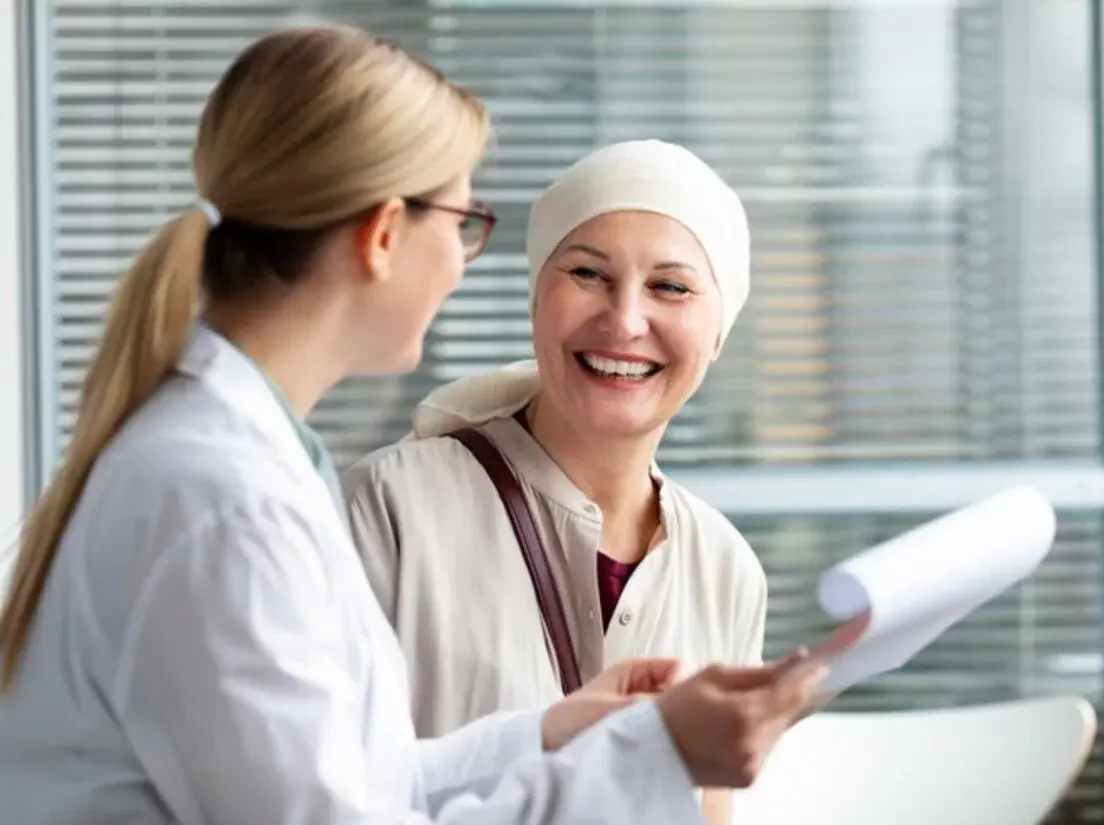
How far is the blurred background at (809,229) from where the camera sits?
416 centimetres

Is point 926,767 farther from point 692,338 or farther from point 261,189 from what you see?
point 261,189

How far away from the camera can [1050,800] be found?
3045 millimetres

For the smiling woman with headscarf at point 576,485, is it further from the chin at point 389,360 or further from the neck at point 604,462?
the chin at point 389,360

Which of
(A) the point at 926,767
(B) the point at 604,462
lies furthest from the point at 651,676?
(A) the point at 926,767

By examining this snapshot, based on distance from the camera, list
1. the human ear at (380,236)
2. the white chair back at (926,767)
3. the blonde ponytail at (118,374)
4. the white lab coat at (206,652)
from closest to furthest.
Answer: the white lab coat at (206,652), the blonde ponytail at (118,374), the human ear at (380,236), the white chair back at (926,767)

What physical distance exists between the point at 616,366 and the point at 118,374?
2.81ft

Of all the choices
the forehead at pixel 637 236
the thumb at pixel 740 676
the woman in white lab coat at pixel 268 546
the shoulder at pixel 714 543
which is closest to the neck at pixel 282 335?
the woman in white lab coat at pixel 268 546

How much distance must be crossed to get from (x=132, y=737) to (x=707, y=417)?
298 centimetres

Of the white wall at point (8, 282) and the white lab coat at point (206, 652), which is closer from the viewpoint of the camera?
the white lab coat at point (206, 652)

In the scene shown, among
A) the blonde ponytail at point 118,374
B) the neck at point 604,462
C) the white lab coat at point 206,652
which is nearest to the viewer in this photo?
the white lab coat at point 206,652

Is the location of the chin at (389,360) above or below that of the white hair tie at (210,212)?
below

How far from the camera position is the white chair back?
280 cm

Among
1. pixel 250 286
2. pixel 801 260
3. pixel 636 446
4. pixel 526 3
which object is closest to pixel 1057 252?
pixel 801 260

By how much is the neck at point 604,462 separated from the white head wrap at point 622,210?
3.3 inches
